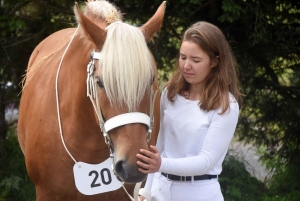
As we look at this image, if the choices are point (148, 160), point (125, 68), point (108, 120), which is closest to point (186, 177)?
point (148, 160)

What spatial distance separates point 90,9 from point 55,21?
2137mm

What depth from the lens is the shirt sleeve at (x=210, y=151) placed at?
246 centimetres

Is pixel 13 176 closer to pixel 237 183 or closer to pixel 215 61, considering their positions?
pixel 237 183

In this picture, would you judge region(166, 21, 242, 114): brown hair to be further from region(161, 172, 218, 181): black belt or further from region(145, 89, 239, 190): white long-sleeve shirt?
region(161, 172, 218, 181): black belt

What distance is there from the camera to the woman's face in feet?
→ 8.52

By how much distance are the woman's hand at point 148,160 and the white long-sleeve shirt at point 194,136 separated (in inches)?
4.2

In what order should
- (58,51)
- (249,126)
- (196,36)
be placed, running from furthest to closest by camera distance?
1. (249,126)
2. (58,51)
3. (196,36)

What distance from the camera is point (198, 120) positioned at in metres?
2.56

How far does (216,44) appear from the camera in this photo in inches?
104

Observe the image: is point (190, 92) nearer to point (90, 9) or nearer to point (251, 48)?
point (90, 9)

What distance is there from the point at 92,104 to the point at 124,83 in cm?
40

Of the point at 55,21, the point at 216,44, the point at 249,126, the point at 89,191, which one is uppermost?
the point at 216,44

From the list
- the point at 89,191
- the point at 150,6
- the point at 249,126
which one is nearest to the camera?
the point at 89,191

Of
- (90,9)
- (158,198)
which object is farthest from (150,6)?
(158,198)
